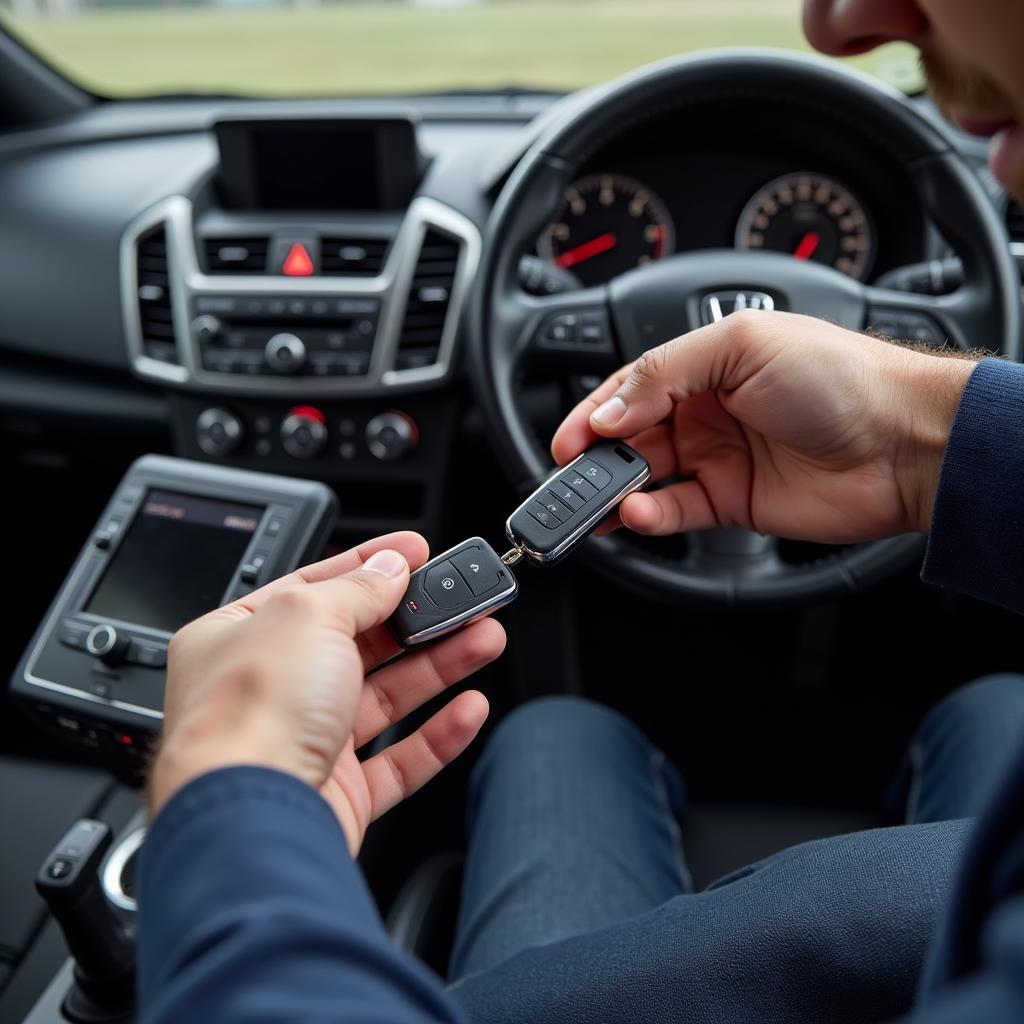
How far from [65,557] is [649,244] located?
4.15ft

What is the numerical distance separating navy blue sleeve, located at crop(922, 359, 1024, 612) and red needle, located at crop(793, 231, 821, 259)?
70cm

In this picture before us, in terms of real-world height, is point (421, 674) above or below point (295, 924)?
below

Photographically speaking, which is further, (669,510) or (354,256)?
(354,256)

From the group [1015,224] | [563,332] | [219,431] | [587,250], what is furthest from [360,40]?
[1015,224]

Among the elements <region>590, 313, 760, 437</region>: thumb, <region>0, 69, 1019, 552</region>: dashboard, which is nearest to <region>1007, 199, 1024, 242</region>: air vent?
<region>0, 69, 1019, 552</region>: dashboard

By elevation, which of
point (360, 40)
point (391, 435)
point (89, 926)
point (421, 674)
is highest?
point (360, 40)

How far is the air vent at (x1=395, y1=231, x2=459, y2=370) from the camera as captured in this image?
62.1 inches

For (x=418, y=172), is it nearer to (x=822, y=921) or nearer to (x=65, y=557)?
(x=65, y=557)

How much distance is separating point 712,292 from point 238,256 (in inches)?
29.0

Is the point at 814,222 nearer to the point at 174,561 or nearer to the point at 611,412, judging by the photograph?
the point at 611,412

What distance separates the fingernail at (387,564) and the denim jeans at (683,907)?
35 centimetres

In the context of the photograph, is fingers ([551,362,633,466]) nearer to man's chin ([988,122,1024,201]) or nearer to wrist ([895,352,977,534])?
wrist ([895,352,977,534])

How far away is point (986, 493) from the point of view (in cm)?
89

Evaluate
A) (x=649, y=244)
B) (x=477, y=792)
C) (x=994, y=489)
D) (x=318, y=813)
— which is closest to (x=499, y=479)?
(x=649, y=244)
